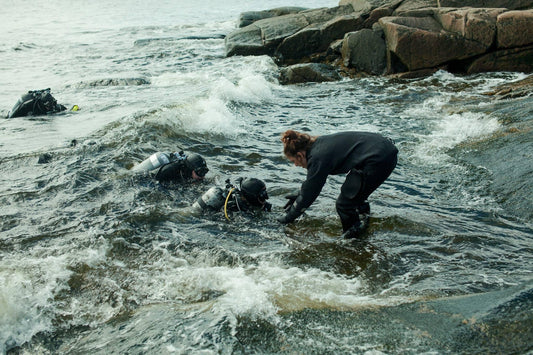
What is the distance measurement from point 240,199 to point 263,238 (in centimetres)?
72

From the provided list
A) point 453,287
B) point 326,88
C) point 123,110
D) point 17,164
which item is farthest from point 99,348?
point 326,88

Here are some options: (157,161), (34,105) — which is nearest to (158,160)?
(157,161)

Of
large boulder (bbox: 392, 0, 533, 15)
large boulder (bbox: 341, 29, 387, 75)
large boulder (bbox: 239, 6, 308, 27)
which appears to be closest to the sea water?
large boulder (bbox: 341, 29, 387, 75)

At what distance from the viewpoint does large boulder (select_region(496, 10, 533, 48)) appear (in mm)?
14116

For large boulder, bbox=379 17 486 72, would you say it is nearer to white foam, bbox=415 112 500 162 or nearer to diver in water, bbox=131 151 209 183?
white foam, bbox=415 112 500 162

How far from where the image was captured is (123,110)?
13.2 meters

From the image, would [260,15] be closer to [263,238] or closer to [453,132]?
[453,132]

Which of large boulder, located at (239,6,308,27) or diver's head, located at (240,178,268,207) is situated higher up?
large boulder, located at (239,6,308,27)

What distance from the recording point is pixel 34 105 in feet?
42.5

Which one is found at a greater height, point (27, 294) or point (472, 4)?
point (472, 4)

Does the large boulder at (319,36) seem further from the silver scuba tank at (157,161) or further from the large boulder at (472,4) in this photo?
the silver scuba tank at (157,161)

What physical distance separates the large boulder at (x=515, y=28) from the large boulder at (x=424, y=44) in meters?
0.70

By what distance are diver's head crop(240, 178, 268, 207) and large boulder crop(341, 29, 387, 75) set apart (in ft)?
36.0

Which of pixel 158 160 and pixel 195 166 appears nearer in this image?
pixel 195 166
